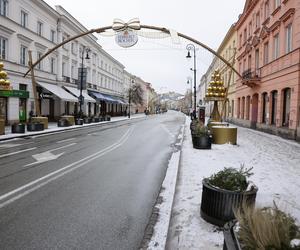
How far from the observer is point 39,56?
110 feet

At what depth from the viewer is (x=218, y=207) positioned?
4.68 metres

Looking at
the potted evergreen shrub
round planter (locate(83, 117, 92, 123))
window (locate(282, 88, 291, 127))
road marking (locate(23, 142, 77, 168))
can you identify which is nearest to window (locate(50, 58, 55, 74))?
round planter (locate(83, 117, 92, 123))

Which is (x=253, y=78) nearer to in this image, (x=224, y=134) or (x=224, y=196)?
(x=224, y=134)

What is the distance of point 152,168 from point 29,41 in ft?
82.6

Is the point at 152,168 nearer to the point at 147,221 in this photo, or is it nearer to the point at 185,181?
the point at 185,181

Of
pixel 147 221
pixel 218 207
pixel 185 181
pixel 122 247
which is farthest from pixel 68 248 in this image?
pixel 185 181

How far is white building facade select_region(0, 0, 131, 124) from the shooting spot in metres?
27.2

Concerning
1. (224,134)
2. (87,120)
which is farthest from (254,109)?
(87,120)

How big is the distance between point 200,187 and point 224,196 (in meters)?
2.33

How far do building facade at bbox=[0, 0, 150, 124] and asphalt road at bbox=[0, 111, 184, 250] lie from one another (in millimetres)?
16880

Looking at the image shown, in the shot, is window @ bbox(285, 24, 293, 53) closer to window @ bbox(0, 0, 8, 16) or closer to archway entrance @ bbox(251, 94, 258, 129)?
archway entrance @ bbox(251, 94, 258, 129)

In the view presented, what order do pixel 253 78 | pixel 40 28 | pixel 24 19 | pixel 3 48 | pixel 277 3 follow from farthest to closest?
1. pixel 40 28
2. pixel 24 19
3. pixel 253 78
4. pixel 3 48
5. pixel 277 3

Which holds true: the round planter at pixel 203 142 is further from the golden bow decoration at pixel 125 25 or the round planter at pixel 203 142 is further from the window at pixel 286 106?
the window at pixel 286 106

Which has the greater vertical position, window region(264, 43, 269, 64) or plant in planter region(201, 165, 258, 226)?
window region(264, 43, 269, 64)
